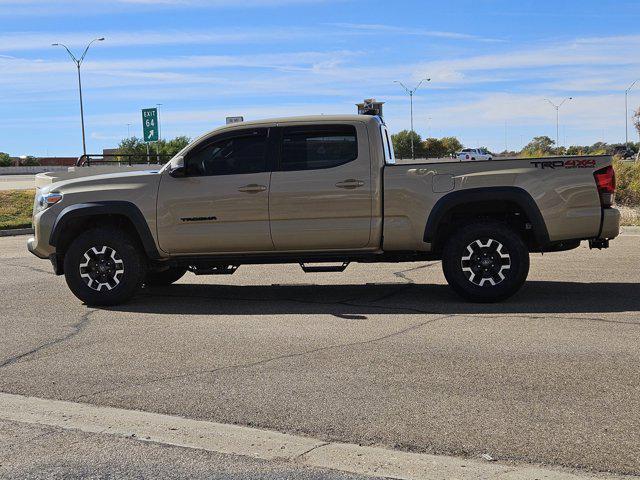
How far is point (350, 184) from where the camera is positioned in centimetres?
912

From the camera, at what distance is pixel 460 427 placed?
4.91 metres

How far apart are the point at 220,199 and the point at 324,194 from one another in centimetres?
118

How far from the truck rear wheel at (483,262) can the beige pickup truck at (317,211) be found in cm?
1

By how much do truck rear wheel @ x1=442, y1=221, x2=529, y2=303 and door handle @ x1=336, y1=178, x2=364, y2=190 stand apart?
3.86 ft

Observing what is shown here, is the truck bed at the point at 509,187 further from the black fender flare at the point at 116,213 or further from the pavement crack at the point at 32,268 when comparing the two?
the pavement crack at the point at 32,268

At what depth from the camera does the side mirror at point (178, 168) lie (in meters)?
9.40

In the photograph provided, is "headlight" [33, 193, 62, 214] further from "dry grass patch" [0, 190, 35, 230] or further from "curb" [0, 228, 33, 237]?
"dry grass patch" [0, 190, 35, 230]

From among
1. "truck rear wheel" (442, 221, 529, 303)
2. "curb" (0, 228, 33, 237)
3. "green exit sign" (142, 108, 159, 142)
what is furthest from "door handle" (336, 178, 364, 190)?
"green exit sign" (142, 108, 159, 142)

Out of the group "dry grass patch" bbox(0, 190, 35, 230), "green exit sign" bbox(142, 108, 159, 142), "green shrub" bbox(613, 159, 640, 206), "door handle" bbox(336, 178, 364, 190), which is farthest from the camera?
"green exit sign" bbox(142, 108, 159, 142)

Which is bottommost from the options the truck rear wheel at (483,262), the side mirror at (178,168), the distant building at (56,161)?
the truck rear wheel at (483,262)

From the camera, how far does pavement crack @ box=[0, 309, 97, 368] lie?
7012 mm

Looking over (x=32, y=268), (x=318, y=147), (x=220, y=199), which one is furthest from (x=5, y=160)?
(x=318, y=147)

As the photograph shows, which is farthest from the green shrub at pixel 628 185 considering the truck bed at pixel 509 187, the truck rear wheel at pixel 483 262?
the truck rear wheel at pixel 483 262

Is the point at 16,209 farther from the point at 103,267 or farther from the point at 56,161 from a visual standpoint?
the point at 56,161
